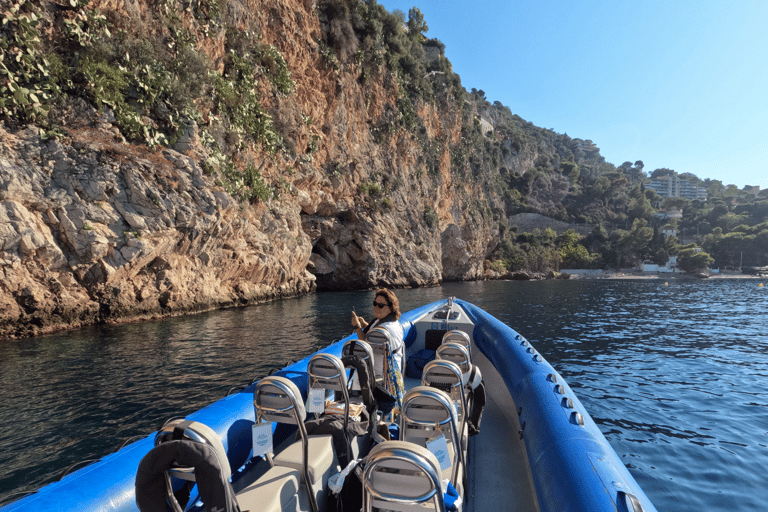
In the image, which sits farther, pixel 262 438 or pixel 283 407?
pixel 283 407

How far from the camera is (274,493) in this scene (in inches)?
85.5

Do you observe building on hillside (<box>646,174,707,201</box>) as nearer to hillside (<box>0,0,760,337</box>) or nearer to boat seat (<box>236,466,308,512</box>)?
hillside (<box>0,0,760,337</box>)

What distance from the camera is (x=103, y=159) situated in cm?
1178

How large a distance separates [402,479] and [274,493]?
107 cm

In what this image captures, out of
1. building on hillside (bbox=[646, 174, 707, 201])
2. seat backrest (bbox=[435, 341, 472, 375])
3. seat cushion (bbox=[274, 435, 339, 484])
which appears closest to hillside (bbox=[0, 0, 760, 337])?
seat cushion (bbox=[274, 435, 339, 484])

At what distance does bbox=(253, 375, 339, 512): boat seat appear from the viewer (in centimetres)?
232

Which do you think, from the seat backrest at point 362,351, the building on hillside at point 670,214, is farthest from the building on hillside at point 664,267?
the seat backrest at point 362,351

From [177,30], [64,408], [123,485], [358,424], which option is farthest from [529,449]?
[177,30]

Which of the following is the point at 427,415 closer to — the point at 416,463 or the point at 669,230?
the point at 416,463

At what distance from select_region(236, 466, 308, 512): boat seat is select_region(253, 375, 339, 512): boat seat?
0.18 ft

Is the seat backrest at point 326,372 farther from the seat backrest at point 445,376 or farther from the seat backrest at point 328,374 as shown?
the seat backrest at point 445,376

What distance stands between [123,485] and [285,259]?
20137 millimetres

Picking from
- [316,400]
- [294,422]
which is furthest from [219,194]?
[294,422]

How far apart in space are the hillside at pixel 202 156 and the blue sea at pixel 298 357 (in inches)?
83.2
